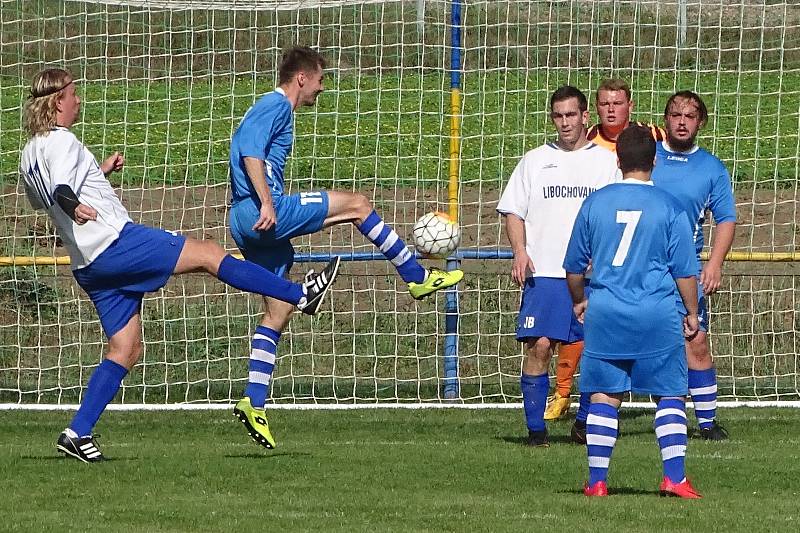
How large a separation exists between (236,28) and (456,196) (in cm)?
218

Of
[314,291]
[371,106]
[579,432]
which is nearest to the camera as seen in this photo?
[314,291]

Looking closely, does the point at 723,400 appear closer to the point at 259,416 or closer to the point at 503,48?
the point at 503,48

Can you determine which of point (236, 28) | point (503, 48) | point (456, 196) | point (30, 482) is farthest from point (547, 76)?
point (30, 482)

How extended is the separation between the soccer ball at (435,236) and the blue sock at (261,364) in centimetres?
103

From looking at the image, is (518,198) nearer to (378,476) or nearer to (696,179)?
(696,179)

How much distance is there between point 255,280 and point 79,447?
1.26 m

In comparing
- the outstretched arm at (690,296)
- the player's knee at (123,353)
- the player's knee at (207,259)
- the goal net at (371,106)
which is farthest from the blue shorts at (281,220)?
the goal net at (371,106)

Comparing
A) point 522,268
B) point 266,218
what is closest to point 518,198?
point 522,268

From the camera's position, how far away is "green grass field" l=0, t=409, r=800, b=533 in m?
7.07

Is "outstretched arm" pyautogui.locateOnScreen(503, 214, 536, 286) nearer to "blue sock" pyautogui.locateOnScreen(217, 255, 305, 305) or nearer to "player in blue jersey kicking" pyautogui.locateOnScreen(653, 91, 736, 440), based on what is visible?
"player in blue jersey kicking" pyautogui.locateOnScreen(653, 91, 736, 440)

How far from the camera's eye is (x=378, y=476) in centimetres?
845

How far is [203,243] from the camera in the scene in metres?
8.77

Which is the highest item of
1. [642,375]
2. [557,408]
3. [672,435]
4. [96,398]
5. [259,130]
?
[259,130]

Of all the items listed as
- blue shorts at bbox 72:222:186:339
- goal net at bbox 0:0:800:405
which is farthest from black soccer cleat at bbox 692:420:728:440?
blue shorts at bbox 72:222:186:339
